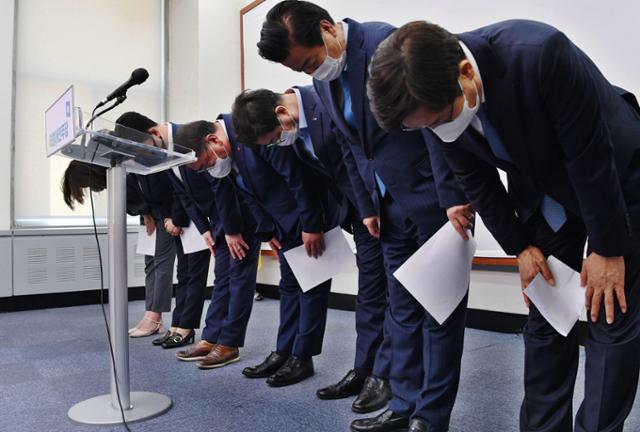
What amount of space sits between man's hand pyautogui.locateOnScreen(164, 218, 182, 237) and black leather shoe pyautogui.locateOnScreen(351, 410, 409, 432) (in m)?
1.71

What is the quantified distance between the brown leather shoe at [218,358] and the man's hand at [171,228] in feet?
2.60

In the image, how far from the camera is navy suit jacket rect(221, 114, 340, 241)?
6.55 ft

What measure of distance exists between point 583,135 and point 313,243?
4.00 ft

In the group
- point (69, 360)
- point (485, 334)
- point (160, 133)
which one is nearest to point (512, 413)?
point (485, 334)

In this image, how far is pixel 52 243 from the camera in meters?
4.21

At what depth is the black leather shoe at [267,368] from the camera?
2.13m

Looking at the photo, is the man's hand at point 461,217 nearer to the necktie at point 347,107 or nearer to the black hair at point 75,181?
the necktie at point 347,107

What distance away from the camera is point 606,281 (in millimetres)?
971

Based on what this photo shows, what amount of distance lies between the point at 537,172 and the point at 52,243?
13.2ft

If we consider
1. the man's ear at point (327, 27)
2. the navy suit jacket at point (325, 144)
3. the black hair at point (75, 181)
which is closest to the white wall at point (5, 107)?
the black hair at point (75, 181)

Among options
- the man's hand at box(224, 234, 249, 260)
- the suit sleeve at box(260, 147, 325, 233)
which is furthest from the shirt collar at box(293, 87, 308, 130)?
the man's hand at box(224, 234, 249, 260)

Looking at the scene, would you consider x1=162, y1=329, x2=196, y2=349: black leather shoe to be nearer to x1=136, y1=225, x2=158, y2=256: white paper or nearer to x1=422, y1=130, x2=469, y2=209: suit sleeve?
x1=136, y1=225, x2=158, y2=256: white paper

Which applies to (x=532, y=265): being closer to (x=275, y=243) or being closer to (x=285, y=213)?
(x=285, y=213)

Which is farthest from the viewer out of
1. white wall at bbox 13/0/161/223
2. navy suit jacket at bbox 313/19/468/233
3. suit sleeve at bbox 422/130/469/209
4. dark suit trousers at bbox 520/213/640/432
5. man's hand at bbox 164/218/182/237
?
white wall at bbox 13/0/161/223
